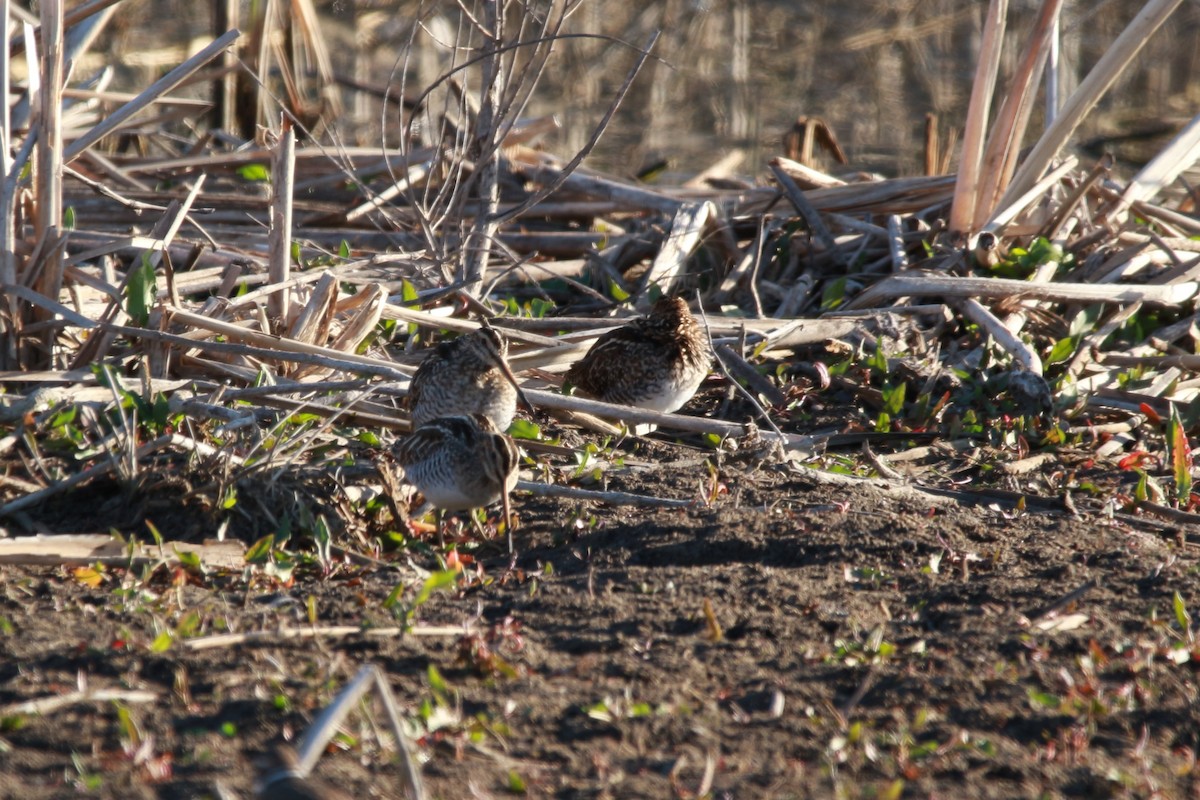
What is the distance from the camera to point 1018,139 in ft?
25.0

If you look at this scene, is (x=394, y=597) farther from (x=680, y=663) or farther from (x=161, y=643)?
(x=680, y=663)

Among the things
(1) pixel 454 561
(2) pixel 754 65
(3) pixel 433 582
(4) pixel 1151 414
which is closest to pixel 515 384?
(1) pixel 454 561

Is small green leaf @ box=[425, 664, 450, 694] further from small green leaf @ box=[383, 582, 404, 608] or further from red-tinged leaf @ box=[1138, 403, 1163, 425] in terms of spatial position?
red-tinged leaf @ box=[1138, 403, 1163, 425]

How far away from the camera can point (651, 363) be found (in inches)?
253

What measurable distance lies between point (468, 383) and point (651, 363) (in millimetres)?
984

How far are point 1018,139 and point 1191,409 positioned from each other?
6.41 feet

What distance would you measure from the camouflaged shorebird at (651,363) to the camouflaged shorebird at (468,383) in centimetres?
61

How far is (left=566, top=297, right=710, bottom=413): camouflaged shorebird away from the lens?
6434mm

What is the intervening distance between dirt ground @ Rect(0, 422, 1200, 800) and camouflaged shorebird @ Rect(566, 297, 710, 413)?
1262 mm

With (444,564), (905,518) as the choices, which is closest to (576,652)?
(444,564)

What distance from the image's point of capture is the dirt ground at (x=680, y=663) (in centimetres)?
336

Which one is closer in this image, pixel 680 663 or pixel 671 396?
pixel 680 663

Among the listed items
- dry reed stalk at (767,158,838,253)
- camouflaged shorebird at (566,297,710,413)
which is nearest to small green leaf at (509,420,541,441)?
camouflaged shorebird at (566,297,710,413)

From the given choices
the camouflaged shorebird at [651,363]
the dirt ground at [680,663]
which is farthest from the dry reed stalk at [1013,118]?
the dirt ground at [680,663]
